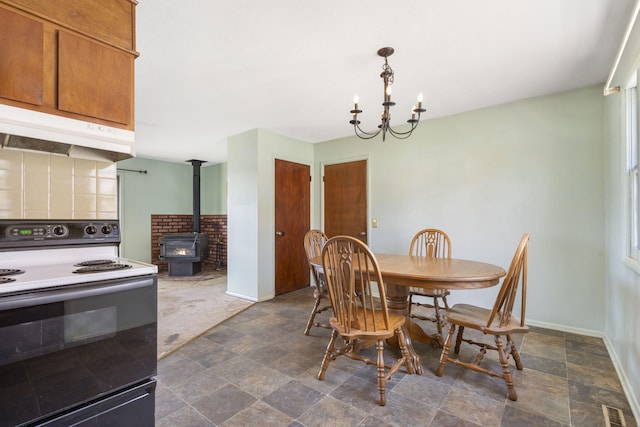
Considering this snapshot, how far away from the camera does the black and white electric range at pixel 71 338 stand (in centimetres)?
102

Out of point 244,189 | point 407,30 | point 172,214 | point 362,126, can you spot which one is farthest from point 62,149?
point 172,214

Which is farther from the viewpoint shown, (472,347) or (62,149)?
(472,347)

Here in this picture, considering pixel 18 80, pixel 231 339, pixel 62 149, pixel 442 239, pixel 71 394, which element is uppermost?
pixel 18 80

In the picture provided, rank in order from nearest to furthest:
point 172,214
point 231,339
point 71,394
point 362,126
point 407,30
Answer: point 71,394, point 407,30, point 231,339, point 362,126, point 172,214

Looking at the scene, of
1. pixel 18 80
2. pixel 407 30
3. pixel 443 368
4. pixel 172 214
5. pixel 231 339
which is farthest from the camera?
pixel 172 214

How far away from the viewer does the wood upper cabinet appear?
1295 millimetres

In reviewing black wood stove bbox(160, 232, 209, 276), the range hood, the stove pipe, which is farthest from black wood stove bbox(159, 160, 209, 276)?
the range hood

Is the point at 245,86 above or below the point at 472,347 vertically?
above

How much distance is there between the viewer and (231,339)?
2750mm

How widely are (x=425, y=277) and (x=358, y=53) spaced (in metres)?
1.66

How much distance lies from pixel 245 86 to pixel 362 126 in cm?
175

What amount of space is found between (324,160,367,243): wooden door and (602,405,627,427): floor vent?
2.83m

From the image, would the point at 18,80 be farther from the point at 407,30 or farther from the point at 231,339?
the point at 231,339

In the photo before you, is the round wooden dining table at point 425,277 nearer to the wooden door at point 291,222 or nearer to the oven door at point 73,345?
the oven door at point 73,345
